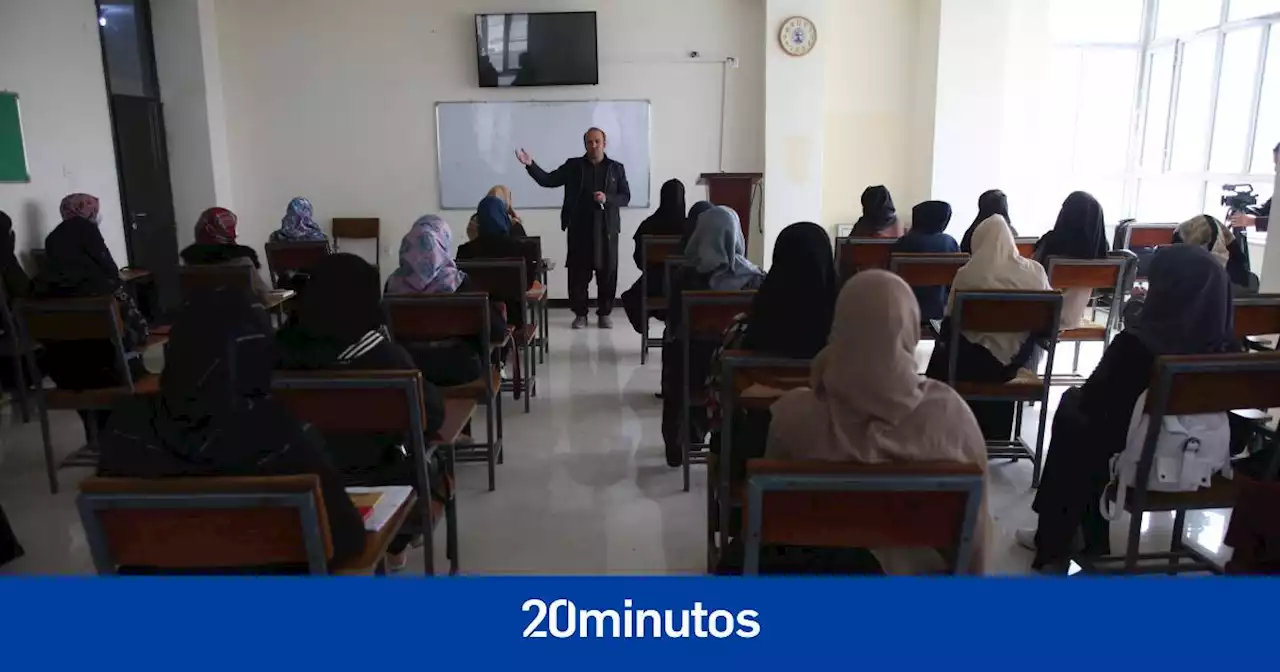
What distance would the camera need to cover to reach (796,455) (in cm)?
178

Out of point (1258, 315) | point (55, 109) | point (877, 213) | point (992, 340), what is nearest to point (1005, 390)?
point (992, 340)

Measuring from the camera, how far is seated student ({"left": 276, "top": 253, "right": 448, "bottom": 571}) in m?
2.37

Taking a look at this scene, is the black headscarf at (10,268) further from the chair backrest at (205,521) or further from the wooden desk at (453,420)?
the chair backrest at (205,521)

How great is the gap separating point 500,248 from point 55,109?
136 inches

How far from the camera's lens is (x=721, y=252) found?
4066 mm

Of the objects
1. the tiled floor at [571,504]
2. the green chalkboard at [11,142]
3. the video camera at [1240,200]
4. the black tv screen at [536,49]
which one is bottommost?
the tiled floor at [571,504]

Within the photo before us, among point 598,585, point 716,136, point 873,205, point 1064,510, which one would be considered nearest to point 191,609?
point 598,585

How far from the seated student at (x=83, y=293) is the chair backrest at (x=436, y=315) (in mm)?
1227

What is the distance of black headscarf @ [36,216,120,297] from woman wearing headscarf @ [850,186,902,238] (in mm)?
4518

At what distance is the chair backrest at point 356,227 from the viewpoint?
25.4ft

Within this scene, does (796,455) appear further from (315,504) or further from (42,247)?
(42,247)

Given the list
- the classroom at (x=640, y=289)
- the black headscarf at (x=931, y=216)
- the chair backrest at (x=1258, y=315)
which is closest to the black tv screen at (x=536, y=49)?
the classroom at (x=640, y=289)

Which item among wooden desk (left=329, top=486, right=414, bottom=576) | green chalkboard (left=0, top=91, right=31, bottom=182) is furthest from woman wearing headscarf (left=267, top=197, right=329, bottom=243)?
wooden desk (left=329, top=486, right=414, bottom=576)

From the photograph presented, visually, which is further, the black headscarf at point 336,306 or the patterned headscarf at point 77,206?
the patterned headscarf at point 77,206
